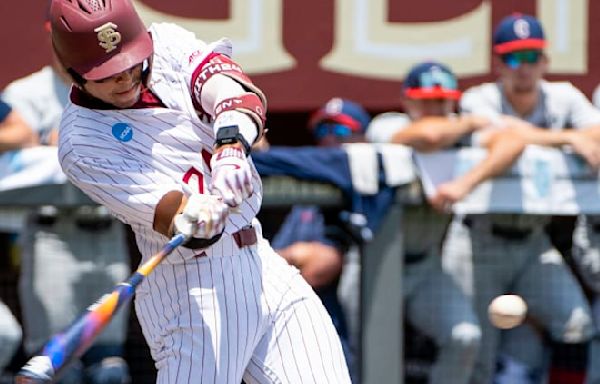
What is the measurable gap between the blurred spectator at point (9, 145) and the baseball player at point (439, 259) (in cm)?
141

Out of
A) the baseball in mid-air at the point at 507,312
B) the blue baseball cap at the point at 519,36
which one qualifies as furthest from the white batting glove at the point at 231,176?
the blue baseball cap at the point at 519,36

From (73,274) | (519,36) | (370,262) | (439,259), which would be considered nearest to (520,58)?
(519,36)

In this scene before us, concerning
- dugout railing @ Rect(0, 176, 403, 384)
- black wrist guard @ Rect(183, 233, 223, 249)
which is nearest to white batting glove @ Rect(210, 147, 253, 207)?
black wrist guard @ Rect(183, 233, 223, 249)

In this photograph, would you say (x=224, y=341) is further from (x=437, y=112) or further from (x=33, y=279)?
(x=437, y=112)

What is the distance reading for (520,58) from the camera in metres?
5.60

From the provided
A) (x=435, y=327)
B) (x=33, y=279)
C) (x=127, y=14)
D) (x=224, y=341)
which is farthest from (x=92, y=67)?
(x=435, y=327)

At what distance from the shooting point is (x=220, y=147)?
325 cm

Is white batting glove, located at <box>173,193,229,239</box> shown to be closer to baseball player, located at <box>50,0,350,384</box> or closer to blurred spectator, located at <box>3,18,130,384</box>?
baseball player, located at <box>50,0,350,384</box>

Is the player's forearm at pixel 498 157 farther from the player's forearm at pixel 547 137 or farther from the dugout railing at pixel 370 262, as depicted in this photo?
the dugout railing at pixel 370 262

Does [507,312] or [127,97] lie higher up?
[127,97]

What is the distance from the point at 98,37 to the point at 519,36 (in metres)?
2.73

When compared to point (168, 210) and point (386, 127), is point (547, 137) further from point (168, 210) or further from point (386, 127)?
point (168, 210)

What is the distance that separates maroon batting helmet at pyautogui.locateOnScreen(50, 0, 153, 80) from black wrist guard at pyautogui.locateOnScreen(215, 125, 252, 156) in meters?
0.27

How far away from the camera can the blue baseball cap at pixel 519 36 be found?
561 cm
